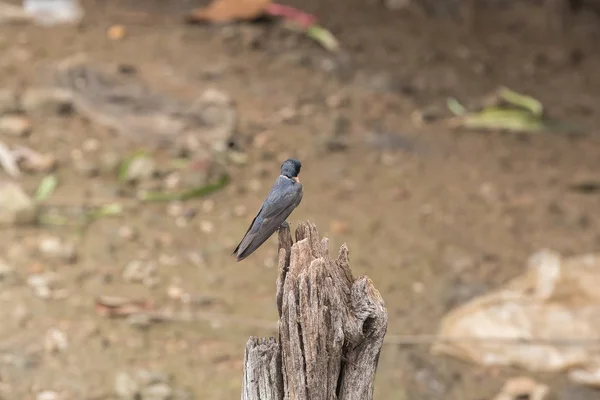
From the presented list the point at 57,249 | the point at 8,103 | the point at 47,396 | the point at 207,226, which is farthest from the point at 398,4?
the point at 47,396

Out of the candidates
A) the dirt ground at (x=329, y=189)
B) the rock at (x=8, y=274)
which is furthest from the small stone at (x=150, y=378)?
the rock at (x=8, y=274)

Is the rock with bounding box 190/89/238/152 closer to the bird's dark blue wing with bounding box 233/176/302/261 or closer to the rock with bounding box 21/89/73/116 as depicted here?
the rock with bounding box 21/89/73/116

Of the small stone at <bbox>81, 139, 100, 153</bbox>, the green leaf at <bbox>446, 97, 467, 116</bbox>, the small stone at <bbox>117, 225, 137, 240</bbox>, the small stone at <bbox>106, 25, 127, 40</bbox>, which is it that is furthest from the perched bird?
the small stone at <bbox>106, 25, 127, 40</bbox>

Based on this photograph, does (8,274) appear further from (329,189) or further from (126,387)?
(329,189)

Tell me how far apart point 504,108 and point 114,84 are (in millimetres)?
3174

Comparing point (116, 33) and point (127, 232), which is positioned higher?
point (116, 33)

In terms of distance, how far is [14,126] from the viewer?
6555 millimetres

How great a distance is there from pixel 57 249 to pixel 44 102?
1.82 meters

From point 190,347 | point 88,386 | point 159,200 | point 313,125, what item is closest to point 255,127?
point 313,125

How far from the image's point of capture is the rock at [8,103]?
6734 millimetres

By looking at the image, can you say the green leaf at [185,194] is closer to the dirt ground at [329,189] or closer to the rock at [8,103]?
the dirt ground at [329,189]

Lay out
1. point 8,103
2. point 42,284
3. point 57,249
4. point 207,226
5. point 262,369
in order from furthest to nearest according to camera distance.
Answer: point 8,103
point 207,226
point 57,249
point 42,284
point 262,369

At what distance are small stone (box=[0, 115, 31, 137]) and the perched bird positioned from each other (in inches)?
189

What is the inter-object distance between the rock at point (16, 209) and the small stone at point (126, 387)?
160 centimetres
